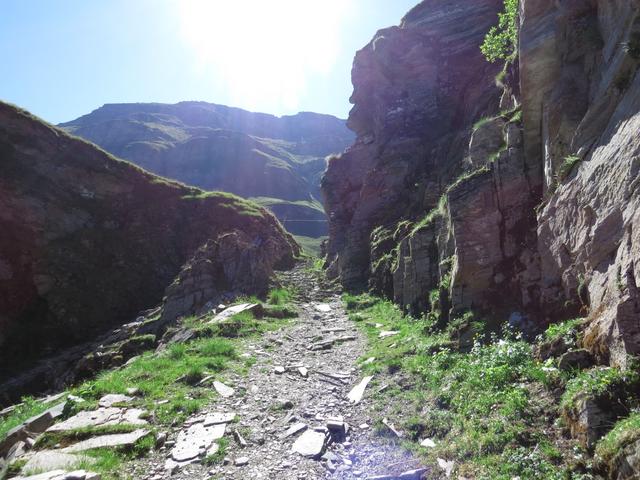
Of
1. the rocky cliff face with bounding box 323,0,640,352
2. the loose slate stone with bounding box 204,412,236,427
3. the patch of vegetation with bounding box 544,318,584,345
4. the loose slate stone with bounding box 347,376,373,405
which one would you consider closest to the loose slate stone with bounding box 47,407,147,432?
the loose slate stone with bounding box 204,412,236,427

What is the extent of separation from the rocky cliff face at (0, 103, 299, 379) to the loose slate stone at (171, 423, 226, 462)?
16.5 metres

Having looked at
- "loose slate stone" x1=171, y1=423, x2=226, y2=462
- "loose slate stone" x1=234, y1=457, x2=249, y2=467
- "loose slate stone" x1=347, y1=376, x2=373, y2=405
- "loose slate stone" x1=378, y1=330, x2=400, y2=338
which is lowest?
"loose slate stone" x1=378, y1=330, x2=400, y2=338

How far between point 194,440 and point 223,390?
113 inches

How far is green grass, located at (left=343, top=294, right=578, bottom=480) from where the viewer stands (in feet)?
21.0

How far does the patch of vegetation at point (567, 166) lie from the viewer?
32.4 ft

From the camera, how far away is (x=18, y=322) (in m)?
32.4

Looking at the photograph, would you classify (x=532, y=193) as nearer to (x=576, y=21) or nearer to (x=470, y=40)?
(x=576, y=21)

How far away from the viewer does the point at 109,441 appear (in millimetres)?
8953

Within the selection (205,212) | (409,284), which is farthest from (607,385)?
(205,212)

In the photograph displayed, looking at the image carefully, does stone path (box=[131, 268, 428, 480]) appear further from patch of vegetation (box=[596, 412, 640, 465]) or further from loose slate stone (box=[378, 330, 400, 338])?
patch of vegetation (box=[596, 412, 640, 465])

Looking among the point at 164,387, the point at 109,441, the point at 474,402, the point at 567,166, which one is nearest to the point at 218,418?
the point at 109,441

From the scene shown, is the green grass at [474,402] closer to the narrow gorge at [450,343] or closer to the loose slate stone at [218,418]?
the narrow gorge at [450,343]

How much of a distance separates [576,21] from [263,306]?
18.9 meters

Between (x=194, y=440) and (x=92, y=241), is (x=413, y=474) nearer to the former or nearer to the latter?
(x=194, y=440)
